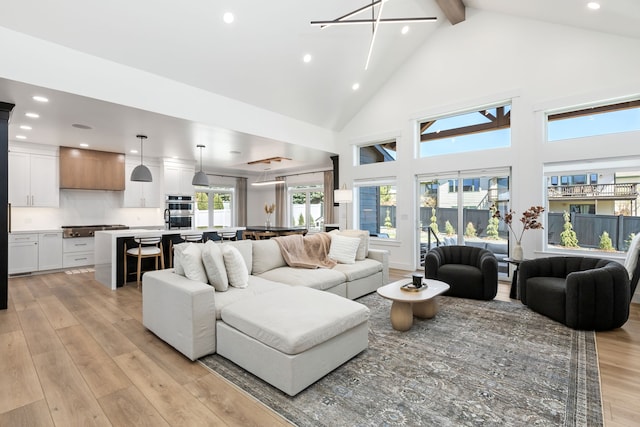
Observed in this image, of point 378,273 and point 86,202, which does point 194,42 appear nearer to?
point 378,273

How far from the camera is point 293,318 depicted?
2.27 metres

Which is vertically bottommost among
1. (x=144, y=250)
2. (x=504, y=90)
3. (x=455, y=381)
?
(x=455, y=381)

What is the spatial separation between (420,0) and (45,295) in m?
7.57

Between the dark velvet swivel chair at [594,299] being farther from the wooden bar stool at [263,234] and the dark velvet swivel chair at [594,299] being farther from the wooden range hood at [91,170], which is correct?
the wooden range hood at [91,170]

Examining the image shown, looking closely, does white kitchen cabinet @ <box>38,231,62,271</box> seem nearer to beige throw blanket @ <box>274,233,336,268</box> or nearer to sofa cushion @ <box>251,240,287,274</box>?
sofa cushion @ <box>251,240,287,274</box>

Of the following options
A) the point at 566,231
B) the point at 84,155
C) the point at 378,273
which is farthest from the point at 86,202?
the point at 566,231

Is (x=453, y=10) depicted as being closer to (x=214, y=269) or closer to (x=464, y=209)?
(x=464, y=209)

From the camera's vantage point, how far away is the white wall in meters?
4.39

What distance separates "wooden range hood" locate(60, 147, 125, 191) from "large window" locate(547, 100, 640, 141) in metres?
8.73

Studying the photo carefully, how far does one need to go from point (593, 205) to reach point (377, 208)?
12.4 feet

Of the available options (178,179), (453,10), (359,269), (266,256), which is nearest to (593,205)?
(359,269)

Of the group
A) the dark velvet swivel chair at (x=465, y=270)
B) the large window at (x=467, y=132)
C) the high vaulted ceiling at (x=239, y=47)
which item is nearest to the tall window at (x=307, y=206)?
the high vaulted ceiling at (x=239, y=47)

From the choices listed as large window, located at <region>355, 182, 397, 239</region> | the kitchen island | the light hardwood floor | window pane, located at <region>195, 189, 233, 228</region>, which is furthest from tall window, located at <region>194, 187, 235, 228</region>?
the light hardwood floor

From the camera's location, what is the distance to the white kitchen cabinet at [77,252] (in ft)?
20.8
